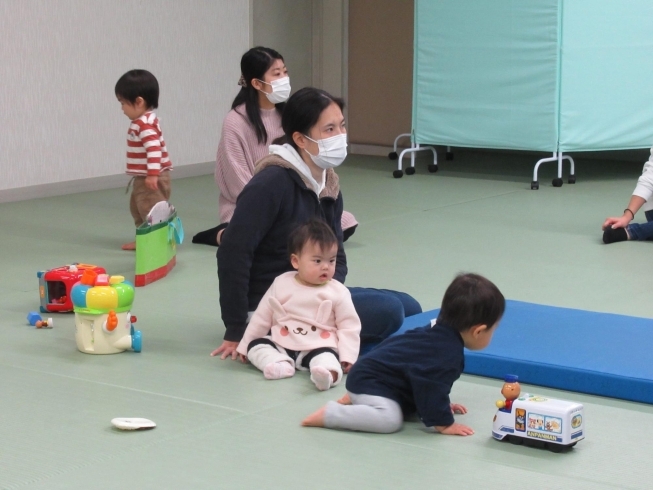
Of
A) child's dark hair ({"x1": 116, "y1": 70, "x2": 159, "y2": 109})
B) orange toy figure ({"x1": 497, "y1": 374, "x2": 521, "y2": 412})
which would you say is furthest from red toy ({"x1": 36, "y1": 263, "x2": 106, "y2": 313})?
orange toy figure ({"x1": 497, "y1": 374, "x2": 521, "y2": 412})

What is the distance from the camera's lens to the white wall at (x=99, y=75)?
6.49 metres

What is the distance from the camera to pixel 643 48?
22.7 ft

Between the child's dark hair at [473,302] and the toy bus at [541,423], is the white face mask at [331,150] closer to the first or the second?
the child's dark hair at [473,302]

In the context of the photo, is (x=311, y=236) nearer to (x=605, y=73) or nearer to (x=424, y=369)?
(x=424, y=369)

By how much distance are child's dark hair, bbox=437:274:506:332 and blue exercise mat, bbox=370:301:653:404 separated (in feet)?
1.62

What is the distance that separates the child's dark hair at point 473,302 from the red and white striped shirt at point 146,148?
2.79 meters

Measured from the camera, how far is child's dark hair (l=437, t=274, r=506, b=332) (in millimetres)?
2449

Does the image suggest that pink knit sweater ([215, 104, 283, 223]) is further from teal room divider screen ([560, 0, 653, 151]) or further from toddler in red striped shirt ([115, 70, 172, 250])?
teal room divider screen ([560, 0, 653, 151])

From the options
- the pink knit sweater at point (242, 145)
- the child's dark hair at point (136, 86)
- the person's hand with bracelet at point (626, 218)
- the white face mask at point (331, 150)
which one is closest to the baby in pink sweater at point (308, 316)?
the white face mask at point (331, 150)

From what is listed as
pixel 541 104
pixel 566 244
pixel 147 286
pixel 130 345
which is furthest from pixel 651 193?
pixel 130 345

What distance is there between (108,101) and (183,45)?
83 cm

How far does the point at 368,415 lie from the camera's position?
2533mm

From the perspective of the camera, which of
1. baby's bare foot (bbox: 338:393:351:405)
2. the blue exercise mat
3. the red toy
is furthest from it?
the red toy

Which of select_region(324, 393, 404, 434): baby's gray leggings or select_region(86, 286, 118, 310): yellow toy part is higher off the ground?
select_region(86, 286, 118, 310): yellow toy part
